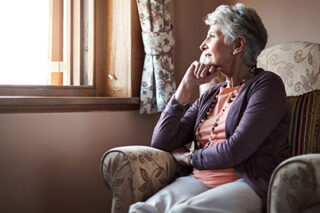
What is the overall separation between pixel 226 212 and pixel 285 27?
1.43 meters

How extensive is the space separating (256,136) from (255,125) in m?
0.04

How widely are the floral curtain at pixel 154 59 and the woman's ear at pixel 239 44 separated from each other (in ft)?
2.29

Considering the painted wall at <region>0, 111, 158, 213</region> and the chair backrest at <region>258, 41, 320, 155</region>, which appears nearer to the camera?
the chair backrest at <region>258, 41, 320, 155</region>

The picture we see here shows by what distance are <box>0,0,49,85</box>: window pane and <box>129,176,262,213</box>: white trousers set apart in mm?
1187

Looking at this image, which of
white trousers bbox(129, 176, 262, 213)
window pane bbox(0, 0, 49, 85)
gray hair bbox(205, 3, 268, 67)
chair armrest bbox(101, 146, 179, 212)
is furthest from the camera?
window pane bbox(0, 0, 49, 85)

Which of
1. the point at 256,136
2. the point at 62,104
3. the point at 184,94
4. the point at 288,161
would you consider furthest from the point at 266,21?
the point at 288,161

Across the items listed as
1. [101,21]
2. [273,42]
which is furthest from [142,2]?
[273,42]

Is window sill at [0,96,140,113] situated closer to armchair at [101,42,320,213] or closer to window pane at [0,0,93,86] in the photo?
window pane at [0,0,93,86]

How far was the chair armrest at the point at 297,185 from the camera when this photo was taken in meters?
1.02

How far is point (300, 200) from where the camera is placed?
103 centimetres

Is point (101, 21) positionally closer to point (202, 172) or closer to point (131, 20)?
point (131, 20)

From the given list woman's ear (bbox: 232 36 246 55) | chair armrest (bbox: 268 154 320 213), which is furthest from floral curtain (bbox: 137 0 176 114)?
chair armrest (bbox: 268 154 320 213)

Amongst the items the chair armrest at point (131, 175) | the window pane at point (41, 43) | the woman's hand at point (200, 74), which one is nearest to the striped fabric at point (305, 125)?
the woman's hand at point (200, 74)

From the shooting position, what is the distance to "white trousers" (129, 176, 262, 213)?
1.18 m
